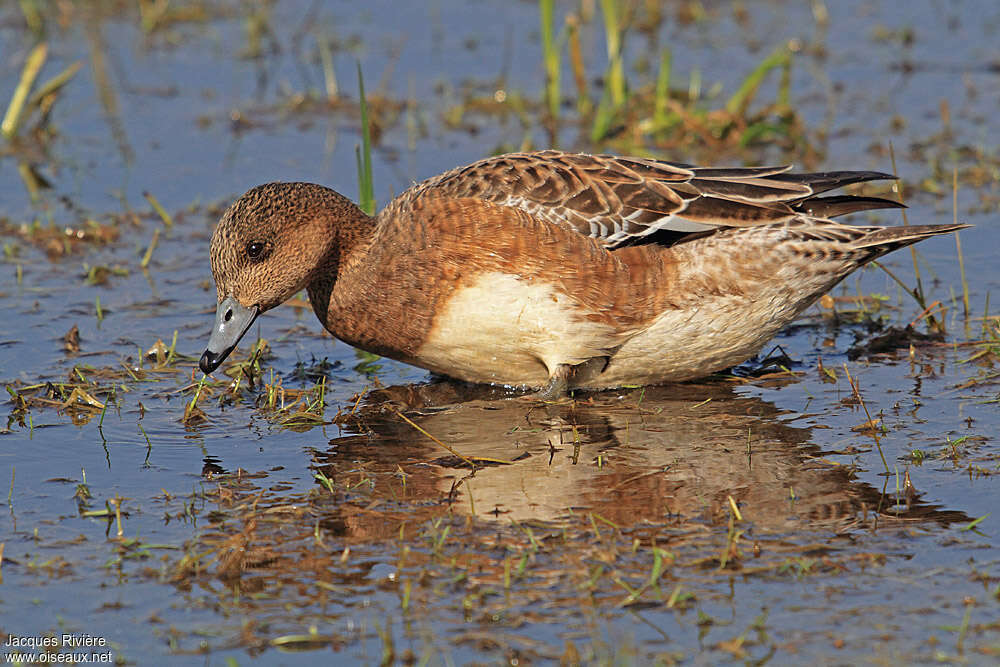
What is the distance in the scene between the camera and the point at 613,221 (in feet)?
19.1

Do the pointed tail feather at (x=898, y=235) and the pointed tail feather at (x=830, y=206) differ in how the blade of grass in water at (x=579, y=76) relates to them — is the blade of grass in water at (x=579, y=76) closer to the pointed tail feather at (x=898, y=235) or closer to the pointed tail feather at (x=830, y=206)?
the pointed tail feather at (x=830, y=206)

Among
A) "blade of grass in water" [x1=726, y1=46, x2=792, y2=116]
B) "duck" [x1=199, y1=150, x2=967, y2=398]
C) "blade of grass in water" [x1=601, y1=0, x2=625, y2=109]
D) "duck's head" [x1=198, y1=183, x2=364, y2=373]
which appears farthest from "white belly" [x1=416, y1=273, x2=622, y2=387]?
"blade of grass in water" [x1=601, y1=0, x2=625, y2=109]

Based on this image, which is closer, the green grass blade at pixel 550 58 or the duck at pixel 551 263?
the duck at pixel 551 263

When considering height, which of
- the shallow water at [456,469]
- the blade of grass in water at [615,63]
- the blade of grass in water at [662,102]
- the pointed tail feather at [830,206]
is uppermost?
the blade of grass in water at [615,63]

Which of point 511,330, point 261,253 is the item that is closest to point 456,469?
point 511,330

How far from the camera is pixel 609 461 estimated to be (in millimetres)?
5309

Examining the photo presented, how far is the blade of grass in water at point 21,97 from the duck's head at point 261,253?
406cm

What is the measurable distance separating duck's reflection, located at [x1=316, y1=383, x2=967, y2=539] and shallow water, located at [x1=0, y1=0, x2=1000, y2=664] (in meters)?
0.02

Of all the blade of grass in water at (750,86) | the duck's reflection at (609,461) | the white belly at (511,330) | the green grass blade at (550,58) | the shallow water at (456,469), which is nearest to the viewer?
the shallow water at (456,469)

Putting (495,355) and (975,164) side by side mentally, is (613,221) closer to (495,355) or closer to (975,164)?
(495,355)

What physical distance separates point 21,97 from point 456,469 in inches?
222

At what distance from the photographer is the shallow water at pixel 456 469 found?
3.99 m

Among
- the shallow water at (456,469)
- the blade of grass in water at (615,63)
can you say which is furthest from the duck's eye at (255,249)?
the blade of grass in water at (615,63)

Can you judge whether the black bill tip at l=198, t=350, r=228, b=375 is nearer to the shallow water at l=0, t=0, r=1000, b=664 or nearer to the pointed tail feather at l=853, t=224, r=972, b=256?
the shallow water at l=0, t=0, r=1000, b=664
